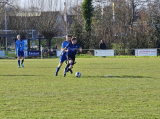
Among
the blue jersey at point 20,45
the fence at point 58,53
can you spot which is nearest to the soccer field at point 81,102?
the blue jersey at point 20,45

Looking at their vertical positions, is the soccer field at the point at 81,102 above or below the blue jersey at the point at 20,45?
below

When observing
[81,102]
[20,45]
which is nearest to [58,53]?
[20,45]

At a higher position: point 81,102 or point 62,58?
point 62,58

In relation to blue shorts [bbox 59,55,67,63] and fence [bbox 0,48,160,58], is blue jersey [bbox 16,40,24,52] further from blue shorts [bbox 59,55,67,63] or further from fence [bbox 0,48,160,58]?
fence [bbox 0,48,160,58]

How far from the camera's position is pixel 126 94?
8.29 m

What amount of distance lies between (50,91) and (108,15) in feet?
125

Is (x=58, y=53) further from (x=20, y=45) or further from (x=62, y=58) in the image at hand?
(x=62, y=58)

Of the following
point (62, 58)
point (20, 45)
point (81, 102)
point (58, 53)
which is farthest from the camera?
point (58, 53)

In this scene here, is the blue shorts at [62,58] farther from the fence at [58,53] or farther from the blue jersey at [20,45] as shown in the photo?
the fence at [58,53]

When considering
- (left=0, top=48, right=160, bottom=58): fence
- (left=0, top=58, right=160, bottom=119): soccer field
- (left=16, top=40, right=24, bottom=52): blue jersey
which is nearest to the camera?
(left=0, top=58, right=160, bottom=119): soccer field

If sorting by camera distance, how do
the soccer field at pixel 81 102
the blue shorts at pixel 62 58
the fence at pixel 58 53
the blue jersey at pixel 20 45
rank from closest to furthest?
1. the soccer field at pixel 81 102
2. the blue shorts at pixel 62 58
3. the blue jersey at pixel 20 45
4. the fence at pixel 58 53

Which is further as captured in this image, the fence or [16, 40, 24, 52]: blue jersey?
the fence

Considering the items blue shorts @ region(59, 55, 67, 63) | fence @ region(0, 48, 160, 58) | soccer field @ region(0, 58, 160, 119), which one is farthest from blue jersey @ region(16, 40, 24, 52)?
fence @ region(0, 48, 160, 58)

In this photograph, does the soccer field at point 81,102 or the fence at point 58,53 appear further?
the fence at point 58,53
